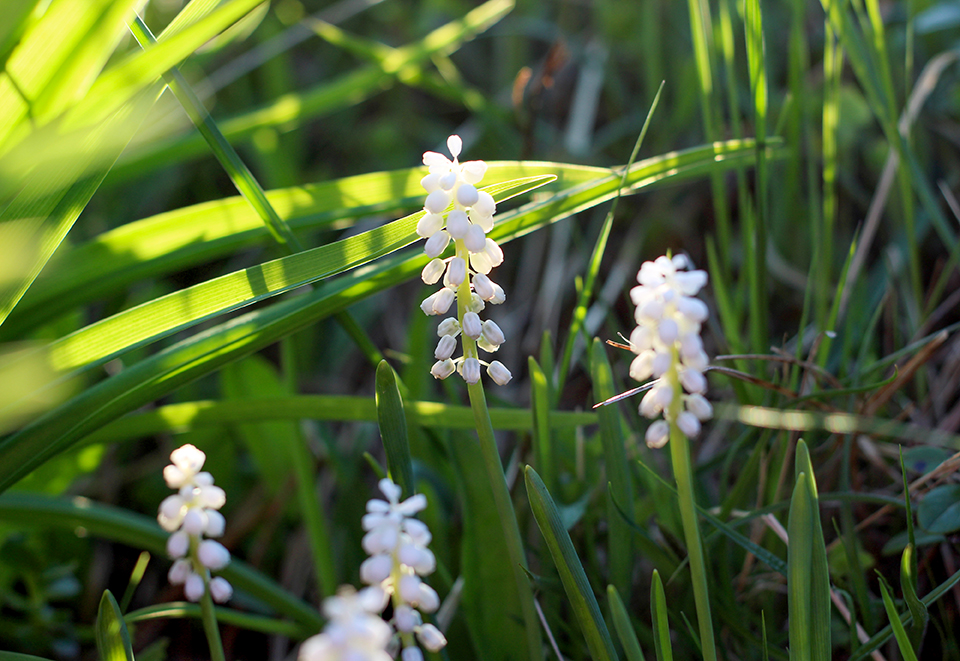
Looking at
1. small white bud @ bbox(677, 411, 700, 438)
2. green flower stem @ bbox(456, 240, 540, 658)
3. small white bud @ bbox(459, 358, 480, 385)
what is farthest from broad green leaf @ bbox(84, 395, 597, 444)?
small white bud @ bbox(677, 411, 700, 438)

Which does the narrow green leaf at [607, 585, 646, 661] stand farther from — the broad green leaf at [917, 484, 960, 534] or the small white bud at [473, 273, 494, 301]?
the broad green leaf at [917, 484, 960, 534]

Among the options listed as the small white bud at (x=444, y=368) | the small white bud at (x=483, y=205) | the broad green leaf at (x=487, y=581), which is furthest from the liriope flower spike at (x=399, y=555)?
the broad green leaf at (x=487, y=581)

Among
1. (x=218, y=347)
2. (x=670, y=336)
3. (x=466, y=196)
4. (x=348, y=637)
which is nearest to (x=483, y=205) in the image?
(x=466, y=196)

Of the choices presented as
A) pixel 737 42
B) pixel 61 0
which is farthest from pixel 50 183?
pixel 737 42

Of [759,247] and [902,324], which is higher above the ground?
[902,324]

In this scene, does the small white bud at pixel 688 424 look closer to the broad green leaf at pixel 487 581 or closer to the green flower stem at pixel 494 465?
the green flower stem at pixel 494 465

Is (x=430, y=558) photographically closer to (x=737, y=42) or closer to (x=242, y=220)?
(x=242, y=220)

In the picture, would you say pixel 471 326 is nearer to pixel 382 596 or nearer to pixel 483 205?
pixel 483 205
